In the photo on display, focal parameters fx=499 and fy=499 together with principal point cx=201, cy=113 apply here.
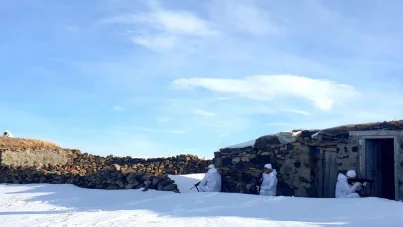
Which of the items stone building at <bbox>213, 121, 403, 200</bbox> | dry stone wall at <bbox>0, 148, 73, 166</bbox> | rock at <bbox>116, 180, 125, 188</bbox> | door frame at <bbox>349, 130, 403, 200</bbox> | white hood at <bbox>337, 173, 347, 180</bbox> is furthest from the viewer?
dry stone wall at <bbox>0, 148, 73, 166</bbox>

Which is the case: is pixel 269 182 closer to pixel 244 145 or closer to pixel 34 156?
pixel 244 145

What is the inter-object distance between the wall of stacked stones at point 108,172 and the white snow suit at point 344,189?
440 cm

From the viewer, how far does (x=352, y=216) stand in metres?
9.61

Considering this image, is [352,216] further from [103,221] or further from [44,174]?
[44,174]

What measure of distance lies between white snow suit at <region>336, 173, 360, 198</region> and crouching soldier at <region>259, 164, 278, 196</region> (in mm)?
1645

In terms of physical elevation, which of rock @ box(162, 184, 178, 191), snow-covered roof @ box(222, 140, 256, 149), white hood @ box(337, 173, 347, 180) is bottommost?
rock @ box(162, 184, 178, 191)

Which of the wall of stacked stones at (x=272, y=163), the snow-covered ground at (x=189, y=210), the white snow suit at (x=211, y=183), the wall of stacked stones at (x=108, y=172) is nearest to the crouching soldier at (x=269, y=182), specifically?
the wall of stacked stones at (x=272, y=163)

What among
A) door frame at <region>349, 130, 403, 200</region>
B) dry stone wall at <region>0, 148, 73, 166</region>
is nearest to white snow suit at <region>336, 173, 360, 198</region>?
door frame at <region>349, 130, 403, 200</region>

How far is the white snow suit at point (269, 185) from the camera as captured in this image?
12.9 meters

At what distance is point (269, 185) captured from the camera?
42.4 feet

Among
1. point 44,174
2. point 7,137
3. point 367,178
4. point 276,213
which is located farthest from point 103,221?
point 7,137

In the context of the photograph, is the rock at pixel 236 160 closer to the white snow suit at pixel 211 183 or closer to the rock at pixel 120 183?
the white snow suit at pixel 211 183

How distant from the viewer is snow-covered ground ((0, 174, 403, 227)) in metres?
9.52

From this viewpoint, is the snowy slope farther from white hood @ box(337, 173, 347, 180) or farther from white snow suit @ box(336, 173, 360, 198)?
white hood @ box(337, 173, 347, 180)
